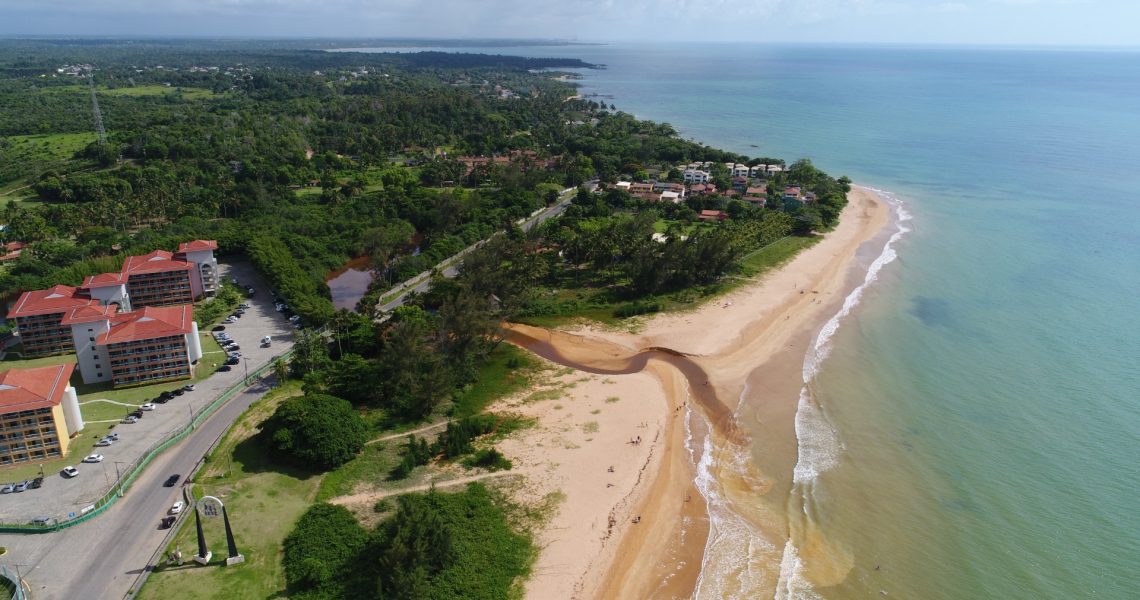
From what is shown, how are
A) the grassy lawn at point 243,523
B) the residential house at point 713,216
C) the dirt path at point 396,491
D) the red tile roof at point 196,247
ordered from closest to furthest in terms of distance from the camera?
the grassy lawn at point 243,523, the dirt path at point 396,491, the red tile roof at point 196,247, the residential house at point 713,216

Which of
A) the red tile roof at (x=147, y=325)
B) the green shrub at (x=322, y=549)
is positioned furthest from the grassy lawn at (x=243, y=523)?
the red tile roof at (x=147, y=325)

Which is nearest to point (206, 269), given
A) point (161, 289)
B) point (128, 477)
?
point (161, 289)

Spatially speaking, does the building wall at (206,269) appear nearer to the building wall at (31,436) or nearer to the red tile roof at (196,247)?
the red tile roof at (196,247)

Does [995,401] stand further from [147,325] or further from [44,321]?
[44,321]

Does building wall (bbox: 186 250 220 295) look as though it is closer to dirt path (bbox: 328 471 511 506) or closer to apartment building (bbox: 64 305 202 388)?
apartment building (bbox: 64 305 202 388)

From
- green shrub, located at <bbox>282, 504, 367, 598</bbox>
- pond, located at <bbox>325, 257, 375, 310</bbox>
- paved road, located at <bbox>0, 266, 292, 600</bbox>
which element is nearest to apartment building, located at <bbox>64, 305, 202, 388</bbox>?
paved road, located at <bbox>0, 266, 292, 600</bbox>
